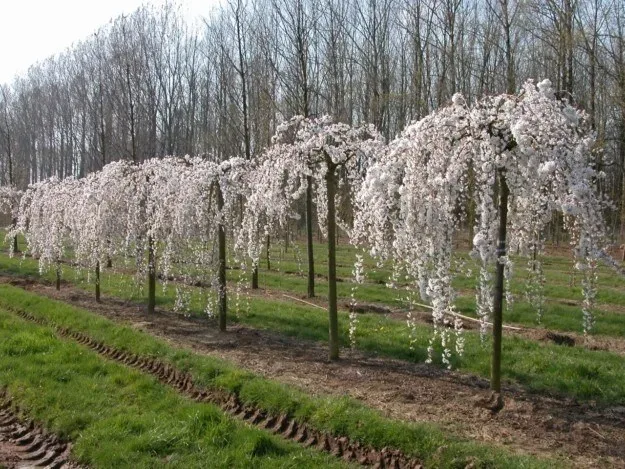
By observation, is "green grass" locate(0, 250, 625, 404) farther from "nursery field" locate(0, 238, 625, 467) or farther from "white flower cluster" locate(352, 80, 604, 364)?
"white flower cluster" locate(352, 80, 604, 364)

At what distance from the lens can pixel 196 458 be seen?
17.1 ft

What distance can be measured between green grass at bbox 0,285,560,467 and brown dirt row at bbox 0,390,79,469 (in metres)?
0.15

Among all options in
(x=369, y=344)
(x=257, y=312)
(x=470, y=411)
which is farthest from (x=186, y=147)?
(x=470, y=411)

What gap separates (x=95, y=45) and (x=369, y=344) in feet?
113

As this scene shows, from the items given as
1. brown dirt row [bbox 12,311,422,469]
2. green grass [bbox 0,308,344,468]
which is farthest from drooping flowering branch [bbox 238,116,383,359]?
green grass [bbox 0,308,344,468]

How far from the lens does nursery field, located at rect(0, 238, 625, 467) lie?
17.4ft

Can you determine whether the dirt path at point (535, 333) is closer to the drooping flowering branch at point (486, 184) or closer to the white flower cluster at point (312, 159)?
the white flower cluster at point (312, 159)

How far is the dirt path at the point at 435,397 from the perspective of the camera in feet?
17.7

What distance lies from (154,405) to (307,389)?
1.83 m

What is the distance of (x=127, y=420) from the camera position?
6016 millimetres

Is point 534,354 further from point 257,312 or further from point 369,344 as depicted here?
point 257,312

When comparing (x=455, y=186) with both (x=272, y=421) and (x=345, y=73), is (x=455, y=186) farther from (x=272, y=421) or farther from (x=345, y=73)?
(x=345, y=73)

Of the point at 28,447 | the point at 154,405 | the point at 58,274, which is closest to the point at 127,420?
the point at 154,405

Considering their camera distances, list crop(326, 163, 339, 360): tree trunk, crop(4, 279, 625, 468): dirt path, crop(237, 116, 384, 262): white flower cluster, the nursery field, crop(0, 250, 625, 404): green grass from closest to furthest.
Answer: the nursery field < crop(4, 279, 625, 468): dirt path < crop(0, 250, 625, 404): green grass < crop(237, 116, 384, 262): white flower cluster < crop(326, 163, 339, 360): tree trunk
